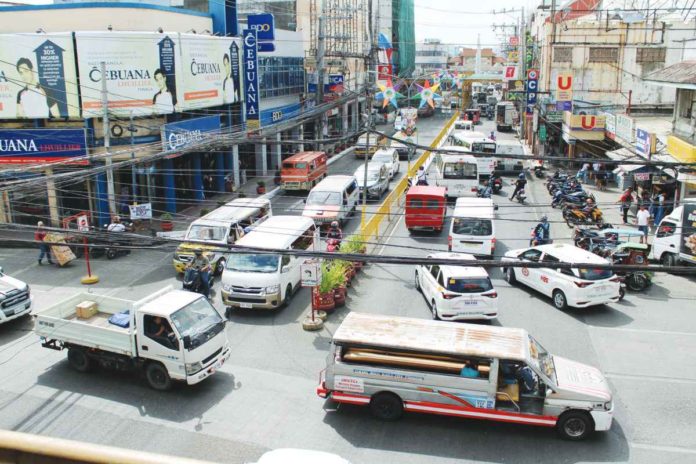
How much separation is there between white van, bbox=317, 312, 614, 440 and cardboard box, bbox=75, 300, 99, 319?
595 centimetres

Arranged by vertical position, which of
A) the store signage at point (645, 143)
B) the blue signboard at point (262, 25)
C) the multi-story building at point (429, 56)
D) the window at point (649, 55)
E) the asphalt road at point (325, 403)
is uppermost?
the multi-story building at point (429, 56)

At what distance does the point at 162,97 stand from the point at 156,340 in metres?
17.3

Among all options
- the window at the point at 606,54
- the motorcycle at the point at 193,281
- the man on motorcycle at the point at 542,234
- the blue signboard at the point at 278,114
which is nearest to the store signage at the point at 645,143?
the man on motorcycle at the point at 542,234

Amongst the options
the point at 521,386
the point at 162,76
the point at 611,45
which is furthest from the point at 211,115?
the point at 611,45

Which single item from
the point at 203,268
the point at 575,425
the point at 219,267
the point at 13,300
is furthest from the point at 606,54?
the point at 13,300

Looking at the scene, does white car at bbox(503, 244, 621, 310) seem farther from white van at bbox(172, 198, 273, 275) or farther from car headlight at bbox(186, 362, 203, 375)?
white van at bbox(172, 198, 273, 275)

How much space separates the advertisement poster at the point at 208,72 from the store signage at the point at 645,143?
19282 millimetres

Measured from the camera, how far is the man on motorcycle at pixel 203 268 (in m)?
19.0

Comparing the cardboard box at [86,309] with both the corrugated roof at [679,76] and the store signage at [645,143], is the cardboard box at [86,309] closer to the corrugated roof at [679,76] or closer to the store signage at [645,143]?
the store signage at [645,143]

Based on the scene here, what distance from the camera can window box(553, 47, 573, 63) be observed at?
46.2 meters

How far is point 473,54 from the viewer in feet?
597

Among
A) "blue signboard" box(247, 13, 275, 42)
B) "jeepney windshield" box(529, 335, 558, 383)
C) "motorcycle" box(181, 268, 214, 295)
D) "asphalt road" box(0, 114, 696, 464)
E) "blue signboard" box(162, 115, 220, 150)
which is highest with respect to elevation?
"blue signboard" box(247, 13, 275, 42)

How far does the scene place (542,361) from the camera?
12.4 metres

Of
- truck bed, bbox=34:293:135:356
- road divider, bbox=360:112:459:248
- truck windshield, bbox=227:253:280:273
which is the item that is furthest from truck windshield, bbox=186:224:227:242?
truck bed, bbox=34:293:135:356
